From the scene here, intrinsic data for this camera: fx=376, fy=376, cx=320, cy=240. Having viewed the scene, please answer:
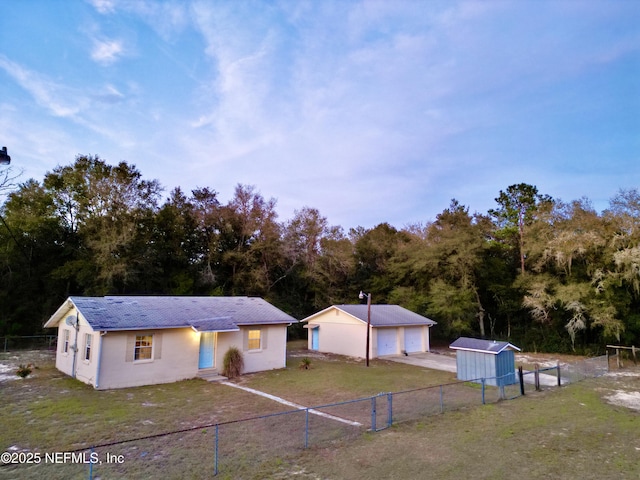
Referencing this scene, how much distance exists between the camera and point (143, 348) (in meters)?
15.7

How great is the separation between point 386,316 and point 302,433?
1744 cm

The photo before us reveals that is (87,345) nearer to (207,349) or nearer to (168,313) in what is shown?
(168,313)

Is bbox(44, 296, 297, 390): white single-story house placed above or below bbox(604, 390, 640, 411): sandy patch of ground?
above

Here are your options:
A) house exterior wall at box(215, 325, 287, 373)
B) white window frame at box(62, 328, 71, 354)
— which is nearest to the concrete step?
house exterior wall at box(215, 325, 287, 373)

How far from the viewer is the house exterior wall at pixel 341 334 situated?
24750 millimetres

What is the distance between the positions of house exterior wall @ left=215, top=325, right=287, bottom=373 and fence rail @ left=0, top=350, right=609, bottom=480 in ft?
24.0

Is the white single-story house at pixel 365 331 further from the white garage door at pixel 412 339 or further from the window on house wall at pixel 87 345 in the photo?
the window on house wall at pixel 87 345

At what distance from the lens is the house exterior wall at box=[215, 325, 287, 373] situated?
18.1 m

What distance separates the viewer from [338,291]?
3825 centimetres

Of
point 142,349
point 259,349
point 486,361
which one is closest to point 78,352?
point 142,349

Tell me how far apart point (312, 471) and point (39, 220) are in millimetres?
29987

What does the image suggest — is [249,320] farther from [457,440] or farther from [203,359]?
[457,440]

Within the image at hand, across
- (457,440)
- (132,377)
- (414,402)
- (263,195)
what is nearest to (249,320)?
(132,377)

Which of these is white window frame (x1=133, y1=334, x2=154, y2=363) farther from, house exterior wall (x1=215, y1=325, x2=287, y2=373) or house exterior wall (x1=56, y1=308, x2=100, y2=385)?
house exterior wall (x1=215, y1=325, x2=287, y2=373)
